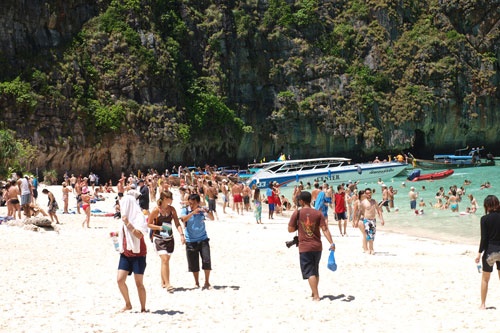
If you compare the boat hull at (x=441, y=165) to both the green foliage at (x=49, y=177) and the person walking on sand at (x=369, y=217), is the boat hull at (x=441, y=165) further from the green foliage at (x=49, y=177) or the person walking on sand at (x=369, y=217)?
the person walking on sand at (x=369, y=217)

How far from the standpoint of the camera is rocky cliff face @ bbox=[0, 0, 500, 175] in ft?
136

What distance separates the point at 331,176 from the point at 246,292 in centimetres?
3194

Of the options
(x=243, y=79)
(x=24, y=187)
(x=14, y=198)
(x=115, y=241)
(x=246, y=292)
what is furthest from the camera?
(x=243, y=79)

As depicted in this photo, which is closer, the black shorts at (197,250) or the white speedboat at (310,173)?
the black shorts at (197,250)

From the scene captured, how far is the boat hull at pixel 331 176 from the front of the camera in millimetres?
38281

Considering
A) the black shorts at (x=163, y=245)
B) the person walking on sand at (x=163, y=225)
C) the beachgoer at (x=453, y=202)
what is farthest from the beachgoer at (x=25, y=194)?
the beachgoer at (x=453, y=202)

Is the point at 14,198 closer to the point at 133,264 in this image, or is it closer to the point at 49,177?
the point at 133,264

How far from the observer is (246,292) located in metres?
8.22

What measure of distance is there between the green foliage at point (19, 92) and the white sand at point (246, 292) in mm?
28161

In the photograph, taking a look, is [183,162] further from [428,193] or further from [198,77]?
[428,193]

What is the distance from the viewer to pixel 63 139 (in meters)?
40.5

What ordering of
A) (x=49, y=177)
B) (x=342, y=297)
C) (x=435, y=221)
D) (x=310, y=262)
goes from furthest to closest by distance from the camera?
(x=49, y=177), (x=435, y=221), (x=342, y=297), (x=310, y=262)

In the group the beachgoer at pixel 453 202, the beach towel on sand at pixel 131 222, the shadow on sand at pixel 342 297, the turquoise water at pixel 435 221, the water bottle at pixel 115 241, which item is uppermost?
the beach towel on sand at pixel 131 222

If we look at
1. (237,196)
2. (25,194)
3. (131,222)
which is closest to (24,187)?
(25,194)
